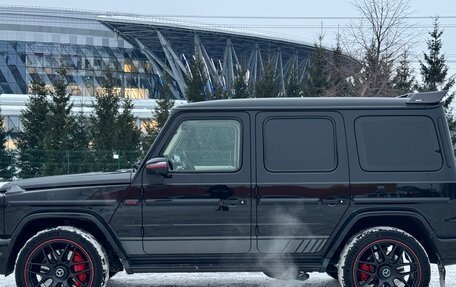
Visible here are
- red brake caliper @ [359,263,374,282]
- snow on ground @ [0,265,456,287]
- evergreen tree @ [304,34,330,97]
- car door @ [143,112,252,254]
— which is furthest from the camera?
evergreen tree @ [304,34,330,97]

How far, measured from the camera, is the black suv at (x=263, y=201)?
18.6 ft

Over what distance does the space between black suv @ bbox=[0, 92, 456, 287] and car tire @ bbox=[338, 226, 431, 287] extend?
0.4 inches

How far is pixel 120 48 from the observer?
7144cm

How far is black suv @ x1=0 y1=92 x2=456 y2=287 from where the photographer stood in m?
5.67

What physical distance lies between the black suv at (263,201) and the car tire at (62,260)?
0.01 metres

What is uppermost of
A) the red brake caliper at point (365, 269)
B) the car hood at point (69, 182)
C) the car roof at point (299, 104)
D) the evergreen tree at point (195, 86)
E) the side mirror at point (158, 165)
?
the evergreen tree at point (195, 86)

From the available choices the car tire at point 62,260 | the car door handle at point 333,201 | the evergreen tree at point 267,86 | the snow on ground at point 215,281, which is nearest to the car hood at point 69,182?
the car tire at point 62,260

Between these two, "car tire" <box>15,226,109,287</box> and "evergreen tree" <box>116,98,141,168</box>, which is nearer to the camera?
"car tire" <box>15,226,109,287</box>

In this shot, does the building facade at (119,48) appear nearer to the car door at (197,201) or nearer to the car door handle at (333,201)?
the car door at (197,201)

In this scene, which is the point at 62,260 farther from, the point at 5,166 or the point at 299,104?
the point at 5,166

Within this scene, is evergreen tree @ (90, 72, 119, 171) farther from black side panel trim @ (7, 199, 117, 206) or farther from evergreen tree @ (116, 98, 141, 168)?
black side panel trim @ (7, 199, 117, 206)

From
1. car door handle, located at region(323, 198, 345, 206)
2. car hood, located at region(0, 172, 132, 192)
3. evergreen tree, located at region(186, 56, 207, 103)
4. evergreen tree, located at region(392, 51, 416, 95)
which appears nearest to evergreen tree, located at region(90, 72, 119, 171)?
evergreen tree, located at region(186, 56, 207, 103)

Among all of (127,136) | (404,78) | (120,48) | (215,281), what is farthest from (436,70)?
(120,48)

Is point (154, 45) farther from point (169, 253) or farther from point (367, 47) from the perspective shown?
point (169, 253)
